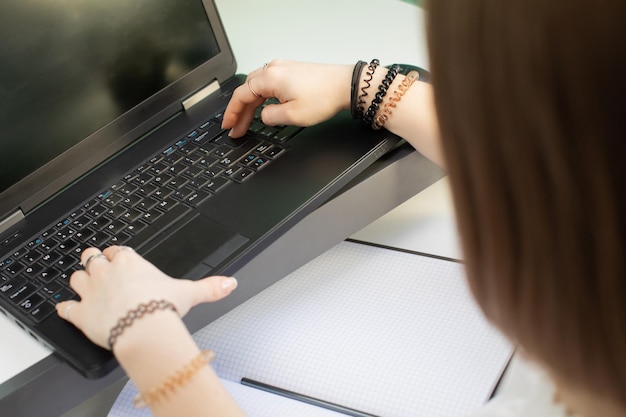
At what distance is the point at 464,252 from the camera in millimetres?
415

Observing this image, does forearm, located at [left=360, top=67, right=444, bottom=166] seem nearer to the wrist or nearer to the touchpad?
the touchpad

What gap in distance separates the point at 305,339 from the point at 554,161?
1.23ft

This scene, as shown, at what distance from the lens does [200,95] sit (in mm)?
878

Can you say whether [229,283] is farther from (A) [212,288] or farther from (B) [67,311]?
(B) [67,311]

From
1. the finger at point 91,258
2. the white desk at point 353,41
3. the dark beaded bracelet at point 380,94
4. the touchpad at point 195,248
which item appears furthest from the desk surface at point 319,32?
the finger at point 91,258

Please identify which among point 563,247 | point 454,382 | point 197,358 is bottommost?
point 454,382

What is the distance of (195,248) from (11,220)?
0.20 metres

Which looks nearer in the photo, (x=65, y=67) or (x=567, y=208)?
(x=567, y=208)

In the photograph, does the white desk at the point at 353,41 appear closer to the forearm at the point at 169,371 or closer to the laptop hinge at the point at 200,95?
the laptop hinge at the point at 200,95

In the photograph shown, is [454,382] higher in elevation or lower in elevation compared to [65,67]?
lower

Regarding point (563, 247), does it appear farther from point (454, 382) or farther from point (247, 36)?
point (247, 36)

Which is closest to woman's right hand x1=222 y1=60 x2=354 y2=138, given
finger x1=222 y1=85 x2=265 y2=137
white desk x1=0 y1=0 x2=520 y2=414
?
finger x1=222 y1=85 x2=265 y2=137


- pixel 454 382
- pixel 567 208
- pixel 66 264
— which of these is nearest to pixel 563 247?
pixel 567 208

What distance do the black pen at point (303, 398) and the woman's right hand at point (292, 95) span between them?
10.6 inches
